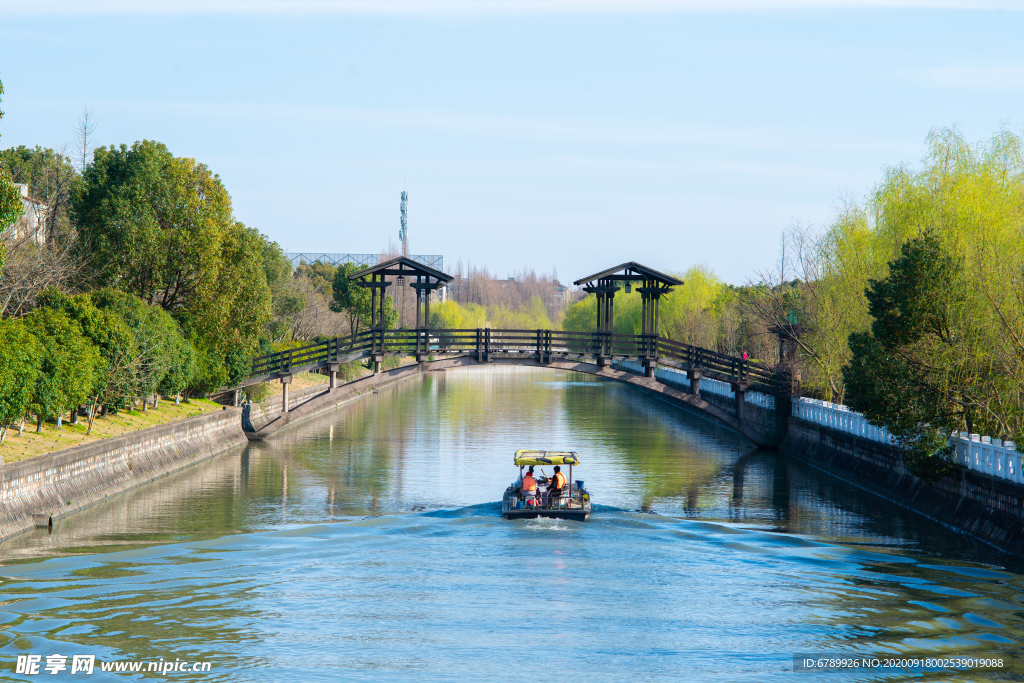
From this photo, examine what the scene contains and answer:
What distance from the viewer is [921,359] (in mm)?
34688

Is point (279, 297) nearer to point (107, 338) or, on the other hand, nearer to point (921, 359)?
point (107, 338)

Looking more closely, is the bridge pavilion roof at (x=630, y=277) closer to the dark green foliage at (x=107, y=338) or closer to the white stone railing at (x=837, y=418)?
the white stone railing at (x=837, y=418)

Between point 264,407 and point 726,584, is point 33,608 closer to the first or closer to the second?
point 726,584

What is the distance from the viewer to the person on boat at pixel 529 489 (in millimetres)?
33156

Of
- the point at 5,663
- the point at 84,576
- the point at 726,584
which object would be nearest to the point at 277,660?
the point at 5,663

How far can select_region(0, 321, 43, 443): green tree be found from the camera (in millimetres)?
32281

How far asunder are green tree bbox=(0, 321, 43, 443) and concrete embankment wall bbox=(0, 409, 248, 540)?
1.96 meters

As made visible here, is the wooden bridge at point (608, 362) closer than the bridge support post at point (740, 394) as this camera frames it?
Yes

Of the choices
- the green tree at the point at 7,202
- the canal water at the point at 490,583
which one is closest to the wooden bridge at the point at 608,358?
the canal water at the point at 490,583

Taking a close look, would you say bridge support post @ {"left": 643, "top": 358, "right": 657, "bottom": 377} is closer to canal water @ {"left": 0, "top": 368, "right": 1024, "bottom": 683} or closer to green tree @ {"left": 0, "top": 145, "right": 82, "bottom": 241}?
canal water @ {"left": 0, "top": 368, "right": 1024, "bottom": 683}

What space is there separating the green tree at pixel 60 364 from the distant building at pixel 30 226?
10.8 metres

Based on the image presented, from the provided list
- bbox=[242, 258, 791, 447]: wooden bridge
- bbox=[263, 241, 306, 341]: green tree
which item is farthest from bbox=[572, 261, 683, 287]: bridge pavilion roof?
bbox=[263, 241, 306, 341]: green tree

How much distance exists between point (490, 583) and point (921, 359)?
57.3 feet

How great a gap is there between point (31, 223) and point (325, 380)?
3030 cm
